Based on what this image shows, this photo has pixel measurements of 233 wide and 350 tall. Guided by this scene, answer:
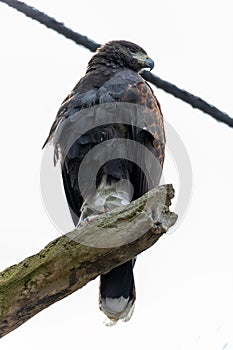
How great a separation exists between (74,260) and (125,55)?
328 centimetres

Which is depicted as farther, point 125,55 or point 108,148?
point 125,55

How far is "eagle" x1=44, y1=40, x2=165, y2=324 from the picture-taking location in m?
4.94

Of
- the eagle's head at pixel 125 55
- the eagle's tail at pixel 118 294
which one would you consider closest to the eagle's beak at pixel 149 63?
the eagle's head at pixel 125 55

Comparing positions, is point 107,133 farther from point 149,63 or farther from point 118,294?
point 149,63

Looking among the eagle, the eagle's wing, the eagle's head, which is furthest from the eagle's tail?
the eagle's head

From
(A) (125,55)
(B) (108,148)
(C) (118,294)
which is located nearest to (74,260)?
(C) (118,294)

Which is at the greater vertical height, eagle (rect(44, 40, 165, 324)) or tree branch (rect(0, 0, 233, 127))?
eagle (rect(44, 40, 165, 324))

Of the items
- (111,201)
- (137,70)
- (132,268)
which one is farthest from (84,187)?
(137,70)

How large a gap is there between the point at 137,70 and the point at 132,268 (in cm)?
192

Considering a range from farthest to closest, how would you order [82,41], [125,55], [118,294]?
[125,55] < [118,294] < [82,41]

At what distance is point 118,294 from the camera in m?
4.90

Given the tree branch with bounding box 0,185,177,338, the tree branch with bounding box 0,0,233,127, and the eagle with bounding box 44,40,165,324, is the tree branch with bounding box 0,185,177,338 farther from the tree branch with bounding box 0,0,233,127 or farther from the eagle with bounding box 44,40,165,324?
the eagle with bounding box 44,40,165,324

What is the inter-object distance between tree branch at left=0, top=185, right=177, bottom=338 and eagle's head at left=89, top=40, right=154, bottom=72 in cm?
301

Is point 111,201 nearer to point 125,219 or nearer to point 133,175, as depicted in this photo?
point 133,175
